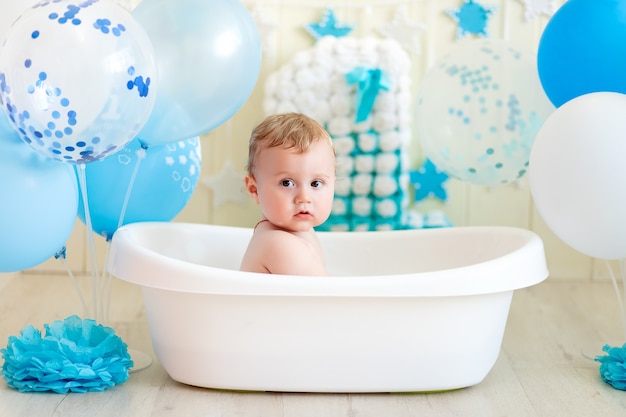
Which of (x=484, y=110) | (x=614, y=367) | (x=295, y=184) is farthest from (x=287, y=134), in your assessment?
(x=614, y=367)

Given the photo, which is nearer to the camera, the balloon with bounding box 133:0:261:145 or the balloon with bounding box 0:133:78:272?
the balloon with bounding box 0:133:78:272

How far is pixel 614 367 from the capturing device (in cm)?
220

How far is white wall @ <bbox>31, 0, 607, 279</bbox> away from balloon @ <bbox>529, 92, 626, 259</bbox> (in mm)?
1199

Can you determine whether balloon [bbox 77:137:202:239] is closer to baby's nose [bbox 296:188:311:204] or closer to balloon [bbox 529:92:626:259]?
baby's nose [bbox 296:188:311:204]

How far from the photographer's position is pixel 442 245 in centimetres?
255

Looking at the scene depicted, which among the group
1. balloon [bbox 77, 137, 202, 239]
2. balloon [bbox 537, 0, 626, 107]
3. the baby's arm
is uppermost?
balloon [bbox 537, 0, 626, 107]

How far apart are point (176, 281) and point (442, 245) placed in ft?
2.77

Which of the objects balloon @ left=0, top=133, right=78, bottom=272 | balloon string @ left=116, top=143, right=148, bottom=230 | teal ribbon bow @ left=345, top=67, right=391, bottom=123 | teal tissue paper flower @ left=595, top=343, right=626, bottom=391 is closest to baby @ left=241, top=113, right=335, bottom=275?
balloon string @ left=116, top=143, right=148, bottom=230

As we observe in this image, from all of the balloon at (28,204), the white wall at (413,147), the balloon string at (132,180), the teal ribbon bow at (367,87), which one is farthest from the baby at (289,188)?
the white wall at (413,147)

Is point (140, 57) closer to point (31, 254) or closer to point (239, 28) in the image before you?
point (239, 28)

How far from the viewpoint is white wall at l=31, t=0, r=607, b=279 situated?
3270 mm

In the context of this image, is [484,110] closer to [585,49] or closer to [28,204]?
[585,49]

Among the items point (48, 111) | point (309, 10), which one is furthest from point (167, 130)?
point (309, 10)

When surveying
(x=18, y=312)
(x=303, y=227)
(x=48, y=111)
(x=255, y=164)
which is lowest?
(x=18, y=312)
